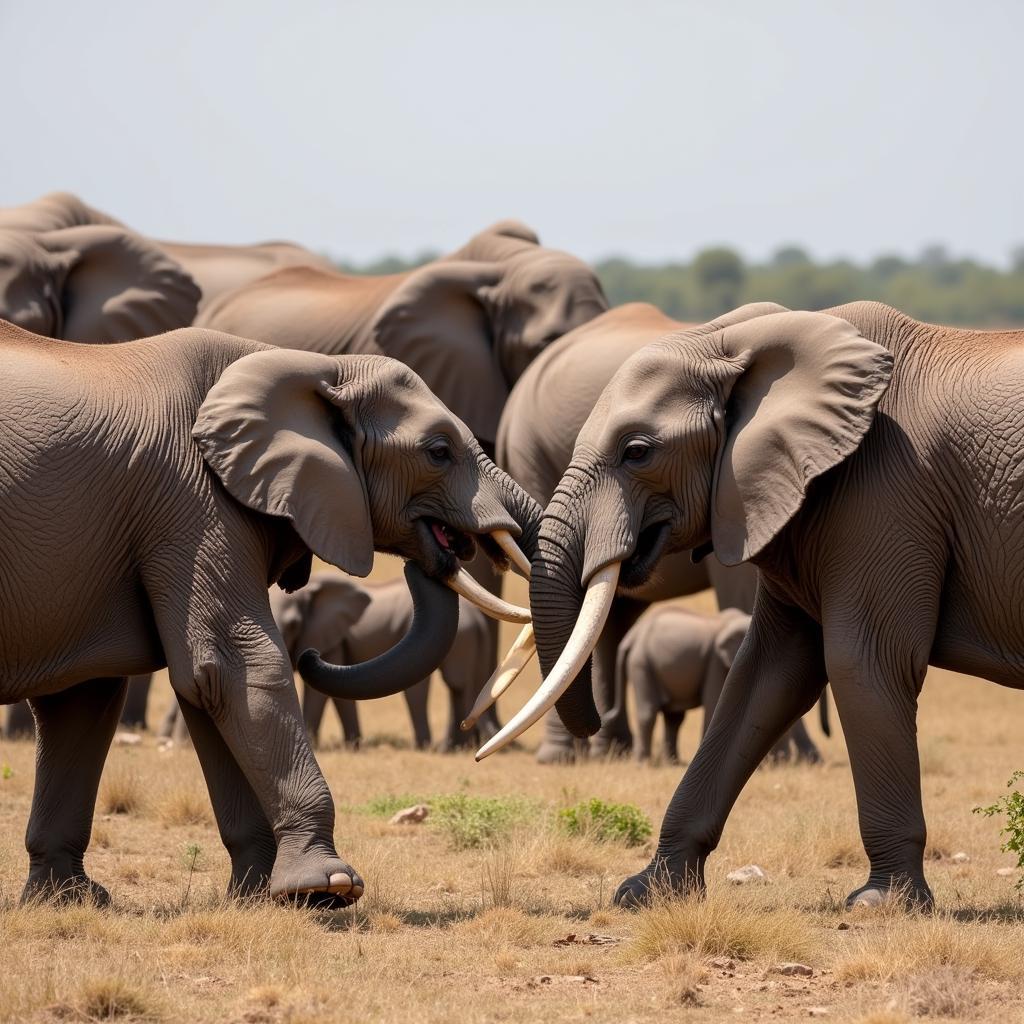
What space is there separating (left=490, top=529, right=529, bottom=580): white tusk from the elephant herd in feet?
0.07

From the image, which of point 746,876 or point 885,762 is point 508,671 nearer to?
point 885,762

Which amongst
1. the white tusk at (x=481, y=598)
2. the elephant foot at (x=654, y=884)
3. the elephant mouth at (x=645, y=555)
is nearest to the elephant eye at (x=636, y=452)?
the elephant mouth at (x=645, y=555)

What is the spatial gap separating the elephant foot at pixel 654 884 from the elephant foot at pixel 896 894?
2.37 ft

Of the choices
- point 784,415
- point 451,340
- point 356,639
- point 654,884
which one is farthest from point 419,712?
point 784,415

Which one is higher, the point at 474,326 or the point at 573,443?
the point at 474,326

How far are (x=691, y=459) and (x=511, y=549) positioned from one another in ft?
3.03

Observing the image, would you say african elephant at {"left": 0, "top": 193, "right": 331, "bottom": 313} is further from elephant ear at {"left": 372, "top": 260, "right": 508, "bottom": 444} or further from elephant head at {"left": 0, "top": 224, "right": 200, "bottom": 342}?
elephant ear at {"left": 372, "top": 260, "right": 508, "bottom": 444}

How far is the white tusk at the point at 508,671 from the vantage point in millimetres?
9469

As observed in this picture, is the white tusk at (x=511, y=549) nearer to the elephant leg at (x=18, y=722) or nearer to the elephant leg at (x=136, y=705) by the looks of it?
the elephant leg at (x=18, y=722)

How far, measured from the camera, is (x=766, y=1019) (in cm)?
738

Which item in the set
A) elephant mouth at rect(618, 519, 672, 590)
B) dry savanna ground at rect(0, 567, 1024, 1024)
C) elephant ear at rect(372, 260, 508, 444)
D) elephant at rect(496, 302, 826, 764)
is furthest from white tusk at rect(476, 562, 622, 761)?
elephant ear at rect(372, 260, 508, 444)

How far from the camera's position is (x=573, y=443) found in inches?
640

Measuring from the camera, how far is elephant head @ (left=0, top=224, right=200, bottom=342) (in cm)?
1716

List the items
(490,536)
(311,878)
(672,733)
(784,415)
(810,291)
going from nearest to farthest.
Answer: (311,878) → (784,415) → (490,536) → (672,733) → (810,291)
